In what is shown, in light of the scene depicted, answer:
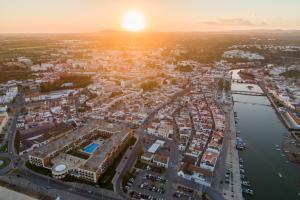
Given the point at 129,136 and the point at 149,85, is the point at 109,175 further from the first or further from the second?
the point at 149,85

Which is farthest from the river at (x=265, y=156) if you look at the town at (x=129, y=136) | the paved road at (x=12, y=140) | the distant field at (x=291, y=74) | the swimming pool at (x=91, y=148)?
the distant field at (x=291, y=74)

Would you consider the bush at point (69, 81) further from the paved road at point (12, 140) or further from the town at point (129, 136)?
the paved road at point (12, 140)

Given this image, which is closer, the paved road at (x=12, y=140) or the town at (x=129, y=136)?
the town at (x=129, y=136)

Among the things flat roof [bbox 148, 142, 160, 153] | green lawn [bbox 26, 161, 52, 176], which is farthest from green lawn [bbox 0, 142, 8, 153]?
flat roof [bbox 148, 142, 160, 153]

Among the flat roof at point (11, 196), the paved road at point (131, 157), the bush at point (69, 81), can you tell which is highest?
the bush at point (69, 81)

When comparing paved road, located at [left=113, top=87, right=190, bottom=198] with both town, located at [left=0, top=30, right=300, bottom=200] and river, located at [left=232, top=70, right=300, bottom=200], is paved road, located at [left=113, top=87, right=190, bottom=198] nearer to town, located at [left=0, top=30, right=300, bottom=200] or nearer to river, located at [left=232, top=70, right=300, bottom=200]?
town, located at [left=0, top=30, right=300, bottom=200]
